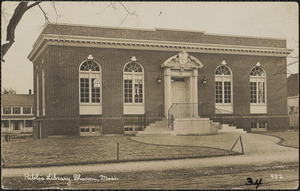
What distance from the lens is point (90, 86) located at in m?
14.6

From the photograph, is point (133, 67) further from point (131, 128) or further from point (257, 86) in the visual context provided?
point (257, 86)

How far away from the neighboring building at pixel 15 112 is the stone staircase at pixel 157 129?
4.75m

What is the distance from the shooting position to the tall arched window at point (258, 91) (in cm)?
1204

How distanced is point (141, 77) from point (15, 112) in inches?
347

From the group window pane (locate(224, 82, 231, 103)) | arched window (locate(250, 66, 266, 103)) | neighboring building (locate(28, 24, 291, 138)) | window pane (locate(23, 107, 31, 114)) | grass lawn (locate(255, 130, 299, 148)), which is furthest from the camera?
window pane (locate(224, 82, 231, 103))

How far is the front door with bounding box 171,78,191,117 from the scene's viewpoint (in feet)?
54.4

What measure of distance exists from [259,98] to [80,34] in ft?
27.9

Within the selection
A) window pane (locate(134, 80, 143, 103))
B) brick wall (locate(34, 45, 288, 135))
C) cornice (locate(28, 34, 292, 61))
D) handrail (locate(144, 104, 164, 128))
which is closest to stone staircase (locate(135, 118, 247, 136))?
handrail (locate(144, 104, 164, 128))

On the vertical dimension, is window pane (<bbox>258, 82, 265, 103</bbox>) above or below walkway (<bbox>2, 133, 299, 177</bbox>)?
above

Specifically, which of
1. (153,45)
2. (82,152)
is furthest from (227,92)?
(82,152)

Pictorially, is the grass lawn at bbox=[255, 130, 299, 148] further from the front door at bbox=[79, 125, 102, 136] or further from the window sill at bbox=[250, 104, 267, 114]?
the front door at bbox=[79, 125, 102, 136]

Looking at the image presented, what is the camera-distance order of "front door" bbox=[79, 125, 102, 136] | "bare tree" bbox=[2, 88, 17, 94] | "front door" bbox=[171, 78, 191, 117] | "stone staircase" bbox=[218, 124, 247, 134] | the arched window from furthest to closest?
"front door" bbox=[171, 78, 191, 117] → "stone staircase" bbox=[218, 124, 247, 134] → "front door" bbox=[79, 125, 102, 136] → the arched window → "bare tree" bbox=[2, 88, 17, 94]

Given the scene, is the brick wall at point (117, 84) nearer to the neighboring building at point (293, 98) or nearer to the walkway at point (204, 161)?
the neighboring building at point (293, 98)

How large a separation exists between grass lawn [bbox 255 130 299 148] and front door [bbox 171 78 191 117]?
447cm
